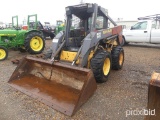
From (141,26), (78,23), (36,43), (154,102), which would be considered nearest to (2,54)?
(36,43)

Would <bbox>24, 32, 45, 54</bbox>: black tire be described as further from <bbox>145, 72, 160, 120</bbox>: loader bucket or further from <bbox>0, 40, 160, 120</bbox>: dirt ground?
<bbox>145, 72, 160, 120</bbox>: loader bucket

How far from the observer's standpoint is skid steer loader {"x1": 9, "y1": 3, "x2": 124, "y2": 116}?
128 inches

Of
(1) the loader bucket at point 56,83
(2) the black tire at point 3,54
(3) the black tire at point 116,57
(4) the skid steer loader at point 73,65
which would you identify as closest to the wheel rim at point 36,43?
(2) the black tire at point 3,54

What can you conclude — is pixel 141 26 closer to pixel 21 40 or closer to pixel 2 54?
pixel 21 40

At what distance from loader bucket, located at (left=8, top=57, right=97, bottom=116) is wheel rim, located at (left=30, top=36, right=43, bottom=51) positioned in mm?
3451

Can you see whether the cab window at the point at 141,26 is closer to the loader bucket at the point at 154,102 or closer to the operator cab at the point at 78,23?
the operator cab at the point at 78,23

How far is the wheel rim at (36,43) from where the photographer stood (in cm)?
771

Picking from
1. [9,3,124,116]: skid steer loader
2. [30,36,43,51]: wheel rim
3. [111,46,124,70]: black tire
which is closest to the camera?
[9,3,124,116]: skid steer loader

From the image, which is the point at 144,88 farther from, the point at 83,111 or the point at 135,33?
the point at 135,33

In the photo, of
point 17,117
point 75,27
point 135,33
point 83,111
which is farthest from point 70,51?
point 135,33

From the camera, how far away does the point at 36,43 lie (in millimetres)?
7895

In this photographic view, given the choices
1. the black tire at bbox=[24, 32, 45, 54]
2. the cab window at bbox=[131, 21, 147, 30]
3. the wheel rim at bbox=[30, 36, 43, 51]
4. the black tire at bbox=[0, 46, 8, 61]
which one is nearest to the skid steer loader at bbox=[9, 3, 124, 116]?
the black tire at bbox=[0, 46, 8, 61]

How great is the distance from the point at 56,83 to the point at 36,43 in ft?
14.9

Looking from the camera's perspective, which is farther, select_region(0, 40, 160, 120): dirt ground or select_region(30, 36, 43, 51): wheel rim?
select_region(30, 36, 43, 51): wheel rim
